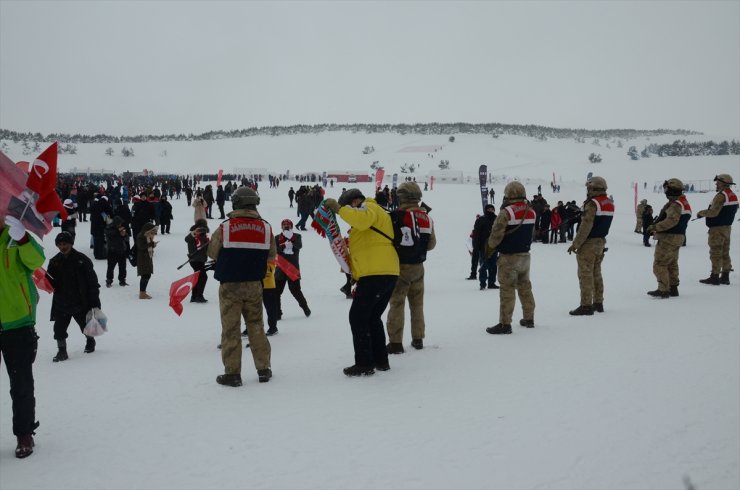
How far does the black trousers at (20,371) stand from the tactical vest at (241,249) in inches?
62.6

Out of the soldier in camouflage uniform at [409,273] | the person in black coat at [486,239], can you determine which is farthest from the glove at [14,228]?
the person in black coat at [486,239]

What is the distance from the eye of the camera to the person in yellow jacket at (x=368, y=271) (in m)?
5.04

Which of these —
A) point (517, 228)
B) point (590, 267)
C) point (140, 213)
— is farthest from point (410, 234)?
point (140, 213)

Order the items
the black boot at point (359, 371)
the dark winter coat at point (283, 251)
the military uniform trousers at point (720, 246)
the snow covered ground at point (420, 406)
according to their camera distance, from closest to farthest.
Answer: the snow covered ground at point (420, 406)
the black boot at point (359, 371)
the dark winter coat at point (283, 251)
the military uniform trousers at point (720, 246)

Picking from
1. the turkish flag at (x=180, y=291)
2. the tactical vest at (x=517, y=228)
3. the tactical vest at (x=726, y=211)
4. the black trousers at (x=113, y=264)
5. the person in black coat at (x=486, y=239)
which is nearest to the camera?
the tactical vest at (x=517, y=228)

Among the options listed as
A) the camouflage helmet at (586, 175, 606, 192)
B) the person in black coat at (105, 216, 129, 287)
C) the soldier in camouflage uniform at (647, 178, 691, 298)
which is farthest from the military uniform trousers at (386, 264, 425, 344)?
the person in black coat at (105, 216, 129, 287)

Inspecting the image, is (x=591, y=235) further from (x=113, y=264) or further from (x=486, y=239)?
(x=113, y=264)

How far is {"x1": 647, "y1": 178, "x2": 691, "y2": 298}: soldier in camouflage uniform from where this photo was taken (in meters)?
8.35

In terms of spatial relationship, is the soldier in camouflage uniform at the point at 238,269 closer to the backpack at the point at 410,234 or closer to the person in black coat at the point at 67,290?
the backpack at the point at 410,234

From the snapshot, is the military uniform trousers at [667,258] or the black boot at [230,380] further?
the military uniform trousers at [667,258]

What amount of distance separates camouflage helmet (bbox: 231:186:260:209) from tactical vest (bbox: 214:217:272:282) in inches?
5.3

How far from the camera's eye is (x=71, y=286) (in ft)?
22.3

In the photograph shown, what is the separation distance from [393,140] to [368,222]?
116566 millimetres

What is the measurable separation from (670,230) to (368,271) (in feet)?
19.2
